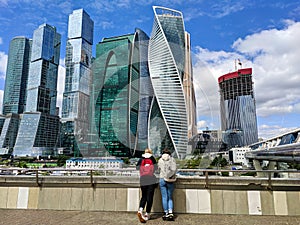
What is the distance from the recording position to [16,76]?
14825 centimetres

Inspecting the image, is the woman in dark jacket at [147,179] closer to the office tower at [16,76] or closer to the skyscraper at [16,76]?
the skyscraper at [16,76]

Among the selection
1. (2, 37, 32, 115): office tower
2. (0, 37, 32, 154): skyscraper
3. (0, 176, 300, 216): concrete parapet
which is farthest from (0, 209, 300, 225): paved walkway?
(2, 37, 32, 115): office tower

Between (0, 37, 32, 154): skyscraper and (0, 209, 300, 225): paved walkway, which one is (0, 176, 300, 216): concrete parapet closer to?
(0, 209, 300, 225): paved walkway

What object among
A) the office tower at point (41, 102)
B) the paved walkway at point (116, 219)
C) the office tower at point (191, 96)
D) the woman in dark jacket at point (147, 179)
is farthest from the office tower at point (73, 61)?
the woman in dark jacket at point (147, 179)

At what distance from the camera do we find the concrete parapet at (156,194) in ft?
14.1

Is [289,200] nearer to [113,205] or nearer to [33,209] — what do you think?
[113,205]

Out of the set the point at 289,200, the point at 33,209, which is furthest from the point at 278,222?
the point at 33,209

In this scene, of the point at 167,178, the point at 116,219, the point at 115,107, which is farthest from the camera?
the point at 115,107

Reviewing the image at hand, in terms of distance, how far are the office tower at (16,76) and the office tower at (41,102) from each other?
22.6 meters

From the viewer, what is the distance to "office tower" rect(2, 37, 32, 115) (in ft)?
468

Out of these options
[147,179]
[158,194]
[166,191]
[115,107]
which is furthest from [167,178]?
[115,107]

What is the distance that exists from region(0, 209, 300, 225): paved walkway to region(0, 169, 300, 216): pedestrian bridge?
197 millimetres

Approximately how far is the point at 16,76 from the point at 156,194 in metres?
176

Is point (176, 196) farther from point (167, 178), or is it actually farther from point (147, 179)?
point (147, 179)
